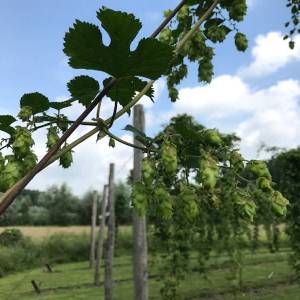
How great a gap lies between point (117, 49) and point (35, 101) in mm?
235

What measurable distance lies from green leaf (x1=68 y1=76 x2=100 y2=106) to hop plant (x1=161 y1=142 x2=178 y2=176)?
21cm

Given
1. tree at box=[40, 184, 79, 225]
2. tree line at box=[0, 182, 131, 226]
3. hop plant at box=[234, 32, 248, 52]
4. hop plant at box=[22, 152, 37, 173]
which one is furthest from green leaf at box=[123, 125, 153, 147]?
tree at box=[40, 184, 79, 225]

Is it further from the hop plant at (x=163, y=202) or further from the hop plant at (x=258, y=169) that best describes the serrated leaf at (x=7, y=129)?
the hop plant at (x=258, y=169)

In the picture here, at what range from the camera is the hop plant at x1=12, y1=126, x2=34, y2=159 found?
94cm

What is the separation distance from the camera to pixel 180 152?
42.8 inches

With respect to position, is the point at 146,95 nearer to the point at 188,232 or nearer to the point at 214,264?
the point at 188,232

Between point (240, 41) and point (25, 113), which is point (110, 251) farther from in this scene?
point (25, 113)

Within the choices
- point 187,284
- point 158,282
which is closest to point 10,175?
point 187,284

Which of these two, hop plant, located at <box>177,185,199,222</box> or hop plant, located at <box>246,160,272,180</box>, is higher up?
hop plant, located at <box>246,160,272,180</box>

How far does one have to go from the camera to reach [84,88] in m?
1.14

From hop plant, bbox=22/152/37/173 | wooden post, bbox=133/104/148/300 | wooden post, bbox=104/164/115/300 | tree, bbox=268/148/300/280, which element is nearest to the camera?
hop plant, bbox=22/152/37/173

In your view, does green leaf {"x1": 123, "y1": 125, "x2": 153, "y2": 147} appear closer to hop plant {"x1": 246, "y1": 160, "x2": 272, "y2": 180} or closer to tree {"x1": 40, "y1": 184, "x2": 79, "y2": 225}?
hop plant {"x1": 246, "y1": 160, "x2": 272, "y2": 180}

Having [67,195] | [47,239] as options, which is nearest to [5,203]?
[47,239]

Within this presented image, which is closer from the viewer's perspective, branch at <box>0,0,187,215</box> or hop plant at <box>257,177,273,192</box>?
branch at <box>0,0,187,215</box>
